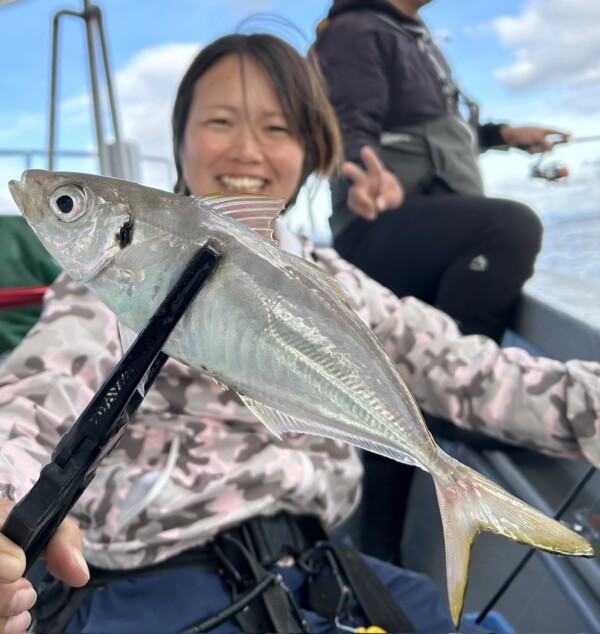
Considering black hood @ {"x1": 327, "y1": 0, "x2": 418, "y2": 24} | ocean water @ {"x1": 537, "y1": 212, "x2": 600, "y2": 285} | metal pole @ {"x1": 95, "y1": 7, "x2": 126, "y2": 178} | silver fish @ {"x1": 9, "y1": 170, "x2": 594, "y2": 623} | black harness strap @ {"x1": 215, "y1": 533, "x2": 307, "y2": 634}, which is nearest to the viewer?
silver fish @ {"x1": 9, "y1": 170, "x2": 594, "y2": 623}

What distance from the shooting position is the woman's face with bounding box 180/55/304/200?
1.08m

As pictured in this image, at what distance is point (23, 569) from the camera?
41 centimetres

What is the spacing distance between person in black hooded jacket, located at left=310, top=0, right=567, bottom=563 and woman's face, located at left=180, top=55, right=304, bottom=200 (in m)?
0.42

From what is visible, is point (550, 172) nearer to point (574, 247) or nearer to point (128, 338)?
point (574, 247)

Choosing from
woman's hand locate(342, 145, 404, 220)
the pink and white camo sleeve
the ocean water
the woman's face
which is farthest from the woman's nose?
the ocean water

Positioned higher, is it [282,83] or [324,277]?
[282,83]

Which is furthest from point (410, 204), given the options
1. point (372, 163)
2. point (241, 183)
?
point (241, 183)

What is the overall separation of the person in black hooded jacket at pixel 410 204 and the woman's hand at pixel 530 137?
0.39 meters

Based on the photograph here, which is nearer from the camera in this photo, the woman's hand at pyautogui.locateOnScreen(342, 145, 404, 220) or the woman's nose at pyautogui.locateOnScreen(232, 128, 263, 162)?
the woman's nose at pyautogui.locateOnScreen(232, 128, 263, 162)

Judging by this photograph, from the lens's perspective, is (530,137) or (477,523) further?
(530,137)

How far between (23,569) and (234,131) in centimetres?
84

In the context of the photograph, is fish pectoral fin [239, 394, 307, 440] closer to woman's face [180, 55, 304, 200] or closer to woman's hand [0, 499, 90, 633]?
woman's hand [0, 499, 90, 633]

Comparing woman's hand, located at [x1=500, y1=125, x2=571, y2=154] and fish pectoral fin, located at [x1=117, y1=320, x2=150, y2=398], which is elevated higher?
woman's hand, located at [x1=500, y1=125, x2=571, y2=154]

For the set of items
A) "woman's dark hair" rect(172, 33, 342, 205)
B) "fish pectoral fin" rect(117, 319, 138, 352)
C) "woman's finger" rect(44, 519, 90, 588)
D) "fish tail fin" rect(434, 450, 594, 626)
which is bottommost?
"woman's finger" rect(44, 519, 90, 588)
